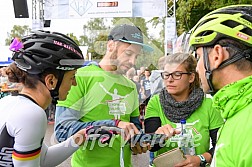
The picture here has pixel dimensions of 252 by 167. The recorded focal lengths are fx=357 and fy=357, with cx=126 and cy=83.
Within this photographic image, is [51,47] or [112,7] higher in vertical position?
[112,7]

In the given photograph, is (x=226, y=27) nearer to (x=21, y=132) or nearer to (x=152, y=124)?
(x=21, y=132)

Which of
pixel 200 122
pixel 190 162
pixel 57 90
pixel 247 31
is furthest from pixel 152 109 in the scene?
pixel 247 31

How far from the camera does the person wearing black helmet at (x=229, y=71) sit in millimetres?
1188

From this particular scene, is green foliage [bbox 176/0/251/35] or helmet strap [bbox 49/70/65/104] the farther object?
green foliage [bbox 176/0/251/35]

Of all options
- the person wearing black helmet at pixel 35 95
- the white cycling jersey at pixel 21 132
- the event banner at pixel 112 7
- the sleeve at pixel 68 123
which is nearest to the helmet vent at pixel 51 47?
the person wearing black helmet at pixel 35 95

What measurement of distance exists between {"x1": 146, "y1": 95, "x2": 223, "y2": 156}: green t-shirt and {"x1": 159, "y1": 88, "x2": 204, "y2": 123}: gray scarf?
0.02m

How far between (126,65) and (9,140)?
3.23 feet

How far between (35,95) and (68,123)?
0.45m

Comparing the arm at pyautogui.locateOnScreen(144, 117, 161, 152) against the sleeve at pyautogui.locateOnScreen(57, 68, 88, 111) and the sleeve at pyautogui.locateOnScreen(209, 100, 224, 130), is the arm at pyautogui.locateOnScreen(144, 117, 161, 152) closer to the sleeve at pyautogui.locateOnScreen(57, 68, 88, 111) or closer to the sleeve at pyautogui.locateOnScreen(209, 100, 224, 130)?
the sleeve at pyautogui.locateOnScreen(209, 100, 224, 130)

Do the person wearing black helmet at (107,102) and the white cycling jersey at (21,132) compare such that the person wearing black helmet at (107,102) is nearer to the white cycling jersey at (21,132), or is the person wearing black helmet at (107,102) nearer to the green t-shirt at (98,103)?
the green t-shirt at (98,103)

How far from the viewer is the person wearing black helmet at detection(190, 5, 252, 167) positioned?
1188 mm

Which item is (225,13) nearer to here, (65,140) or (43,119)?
(43,119)

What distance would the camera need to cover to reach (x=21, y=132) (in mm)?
1381

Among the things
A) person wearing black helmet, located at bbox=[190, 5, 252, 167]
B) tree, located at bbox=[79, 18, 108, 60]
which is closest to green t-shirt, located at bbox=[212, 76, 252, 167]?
person wearing black helmet, located at bbox=[190, 5, 252, 167]
